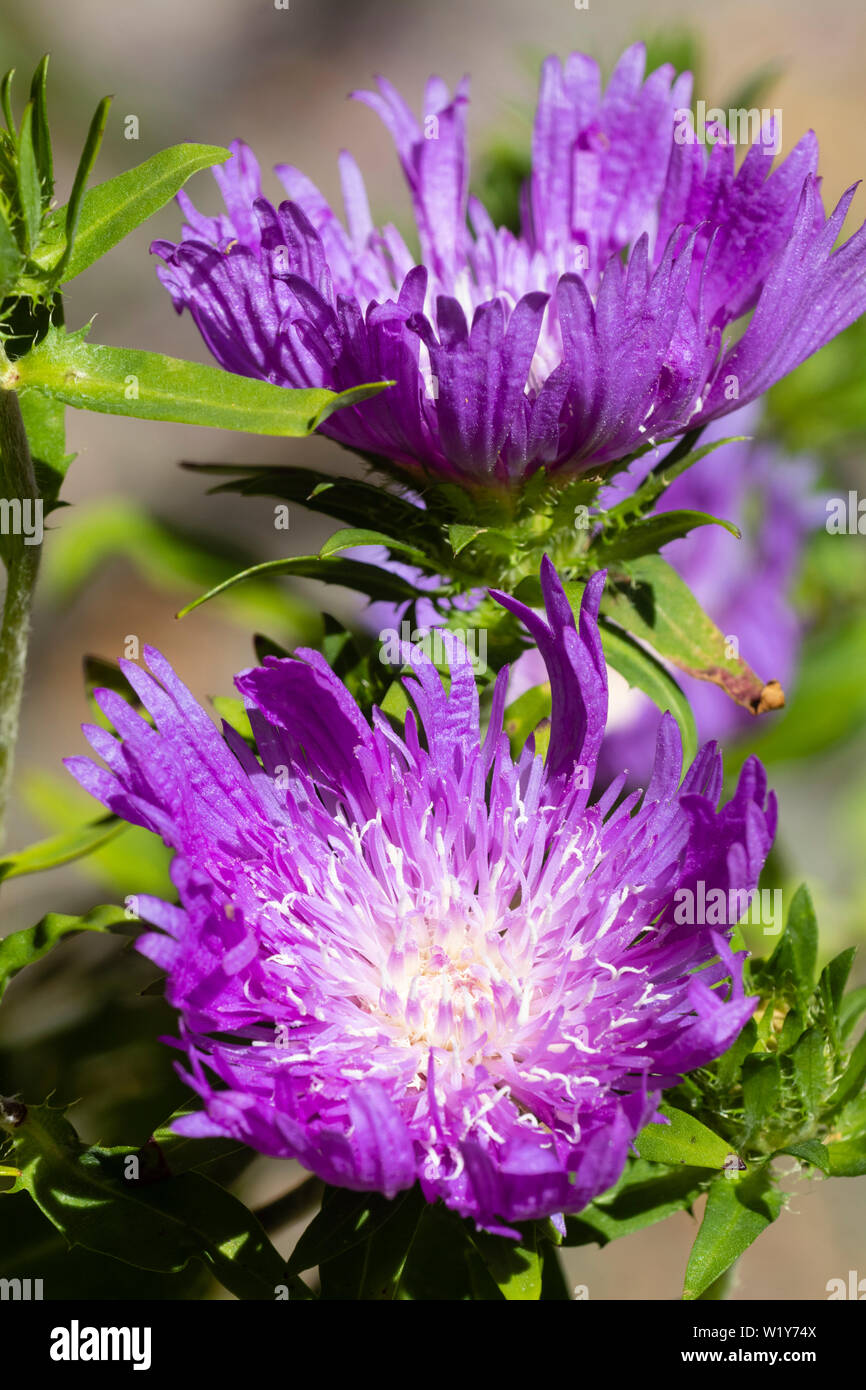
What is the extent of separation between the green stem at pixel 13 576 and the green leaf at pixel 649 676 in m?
0.44

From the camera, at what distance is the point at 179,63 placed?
10.3ft

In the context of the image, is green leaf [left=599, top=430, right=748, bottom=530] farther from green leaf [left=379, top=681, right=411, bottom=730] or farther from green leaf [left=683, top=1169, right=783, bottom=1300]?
green leaf [left=683, top=1169, right=783, bottom=1300]

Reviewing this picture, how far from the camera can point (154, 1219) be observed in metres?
0.86

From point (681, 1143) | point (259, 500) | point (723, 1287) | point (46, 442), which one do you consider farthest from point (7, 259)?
point (259, 500)

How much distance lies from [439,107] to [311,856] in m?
0.68

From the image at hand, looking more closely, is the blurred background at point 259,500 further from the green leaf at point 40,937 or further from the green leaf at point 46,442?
the green leaf at point 46,442

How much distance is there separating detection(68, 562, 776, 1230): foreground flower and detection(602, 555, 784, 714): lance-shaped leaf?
0.42ft

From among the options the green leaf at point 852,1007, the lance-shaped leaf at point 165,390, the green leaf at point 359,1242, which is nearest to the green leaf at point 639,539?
the lance-shaped leaf at point 165,390

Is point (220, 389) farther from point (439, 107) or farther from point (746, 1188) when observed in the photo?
point (746, 1188)

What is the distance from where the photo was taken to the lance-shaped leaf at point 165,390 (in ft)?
2.54

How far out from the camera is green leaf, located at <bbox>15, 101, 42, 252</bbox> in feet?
A: 2.55

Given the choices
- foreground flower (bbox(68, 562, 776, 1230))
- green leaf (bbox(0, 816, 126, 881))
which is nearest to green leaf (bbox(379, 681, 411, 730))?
foreground flower (bbox(68, 562, 776, 1230))

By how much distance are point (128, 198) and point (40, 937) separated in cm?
50
